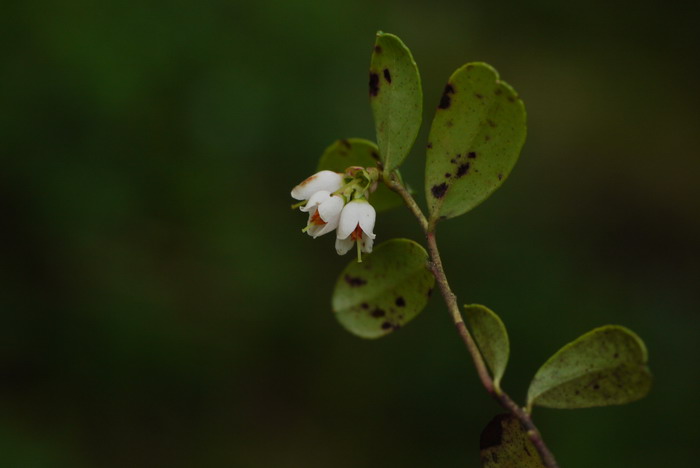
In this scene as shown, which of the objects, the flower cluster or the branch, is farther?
the flower cluster

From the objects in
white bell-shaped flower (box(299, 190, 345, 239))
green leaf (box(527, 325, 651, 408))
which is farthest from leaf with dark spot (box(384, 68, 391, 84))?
green leaf (box(527, 325, 651, 408))

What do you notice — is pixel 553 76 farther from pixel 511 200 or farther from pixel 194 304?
pixel 194 304

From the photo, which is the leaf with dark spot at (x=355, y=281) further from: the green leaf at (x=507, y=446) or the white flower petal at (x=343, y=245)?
the green leaf at (x=507, y=446)

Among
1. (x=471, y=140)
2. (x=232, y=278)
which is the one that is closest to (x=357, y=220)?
(x=471, y=140)

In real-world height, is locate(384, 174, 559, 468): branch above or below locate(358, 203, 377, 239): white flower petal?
below

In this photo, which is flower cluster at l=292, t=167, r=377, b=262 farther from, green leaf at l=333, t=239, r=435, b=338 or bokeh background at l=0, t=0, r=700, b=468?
bokeh background at l=0, t=0, r=700, b=468

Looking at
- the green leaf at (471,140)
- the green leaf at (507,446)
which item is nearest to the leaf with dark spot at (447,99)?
the green leaf at (471,140)

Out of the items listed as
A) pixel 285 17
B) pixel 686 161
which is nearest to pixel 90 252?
pixel 285 17
